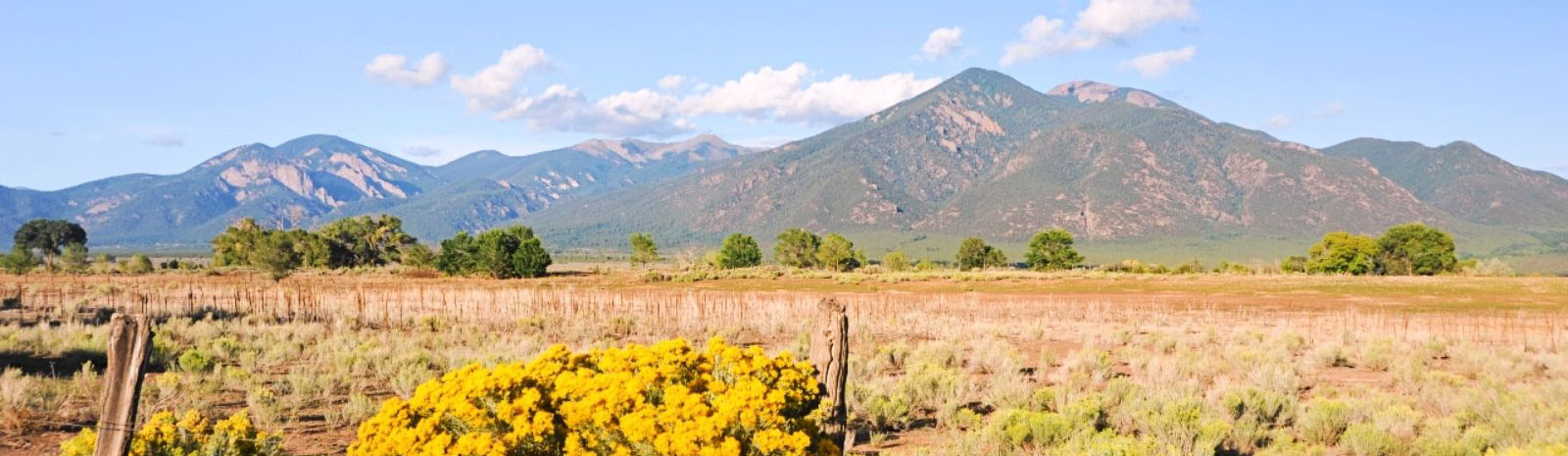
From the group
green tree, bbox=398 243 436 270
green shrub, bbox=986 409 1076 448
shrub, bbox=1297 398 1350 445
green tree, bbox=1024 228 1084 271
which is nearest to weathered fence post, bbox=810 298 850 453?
green shrub, bbox=986 409 1076 448

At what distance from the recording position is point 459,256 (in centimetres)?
7019

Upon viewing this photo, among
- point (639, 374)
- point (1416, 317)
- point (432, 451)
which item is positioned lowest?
point (1416, 317)

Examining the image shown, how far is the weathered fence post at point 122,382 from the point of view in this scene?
5.68m

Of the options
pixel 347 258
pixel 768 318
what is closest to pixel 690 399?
pixel 768 318

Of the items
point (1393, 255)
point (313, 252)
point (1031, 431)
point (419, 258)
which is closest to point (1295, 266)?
point (1393, 255)

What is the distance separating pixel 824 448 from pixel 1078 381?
361 inches

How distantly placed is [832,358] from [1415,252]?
87.3 metres

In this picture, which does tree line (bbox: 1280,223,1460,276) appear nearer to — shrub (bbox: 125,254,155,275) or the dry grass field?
the dry grass field

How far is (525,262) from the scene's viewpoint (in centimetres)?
6762

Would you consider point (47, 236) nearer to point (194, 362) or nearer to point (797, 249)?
point (797, 249)

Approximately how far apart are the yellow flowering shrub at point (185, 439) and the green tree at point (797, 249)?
86772 millimetres

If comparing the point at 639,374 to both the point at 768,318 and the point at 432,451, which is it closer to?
the point at 432,451

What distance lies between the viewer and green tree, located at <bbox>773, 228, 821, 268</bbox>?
94.4 metres

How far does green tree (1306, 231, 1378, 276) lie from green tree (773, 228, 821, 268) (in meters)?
50.4
